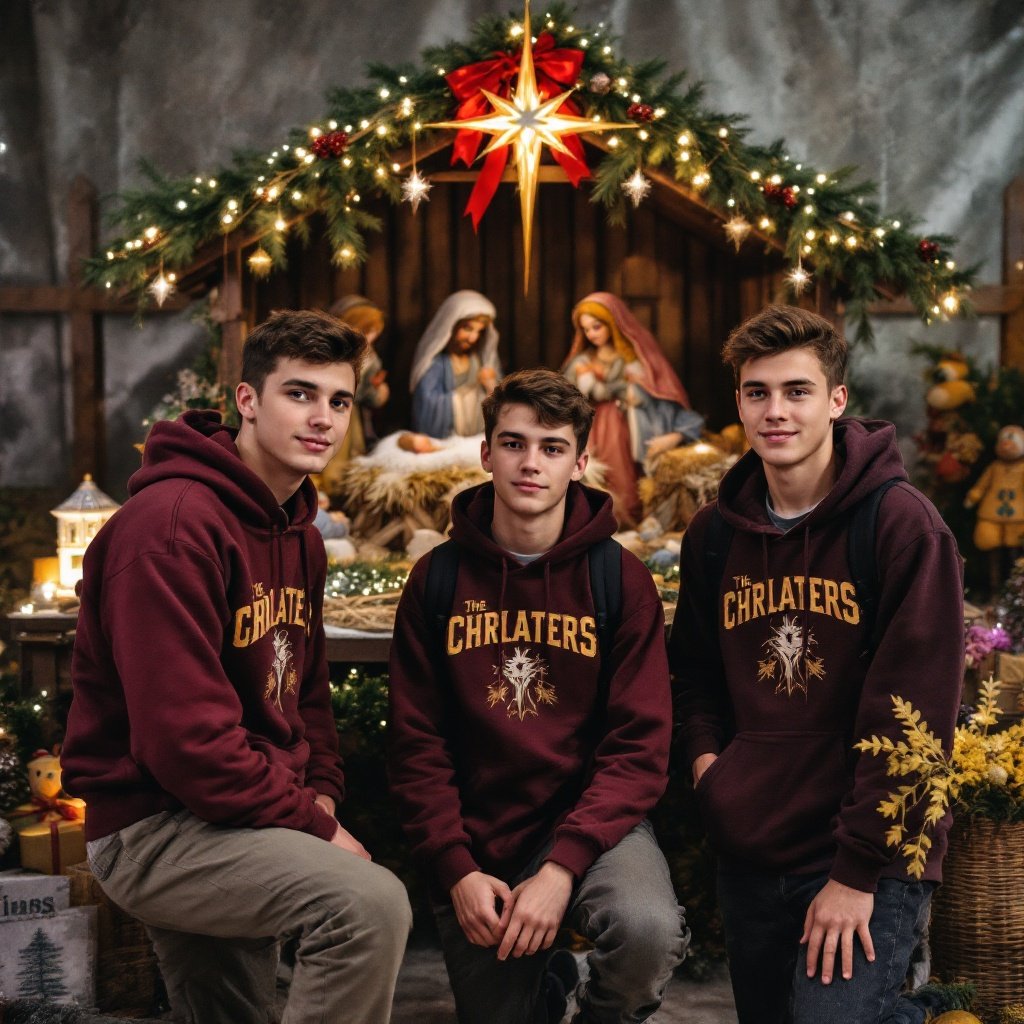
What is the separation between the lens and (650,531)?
5027 mm

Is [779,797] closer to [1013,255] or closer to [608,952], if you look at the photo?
[608,952]

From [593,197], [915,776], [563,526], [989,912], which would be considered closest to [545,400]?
[563,526]

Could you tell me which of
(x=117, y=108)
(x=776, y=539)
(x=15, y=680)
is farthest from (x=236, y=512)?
(x=117, y=108)

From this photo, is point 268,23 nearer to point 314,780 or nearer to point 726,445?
point 726,445

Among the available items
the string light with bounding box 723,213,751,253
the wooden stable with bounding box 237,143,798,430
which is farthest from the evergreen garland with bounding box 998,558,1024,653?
the string light with bounding box 723,213,751,253

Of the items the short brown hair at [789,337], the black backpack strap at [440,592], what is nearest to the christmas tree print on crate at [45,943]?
the black backpack strap at [440,592]

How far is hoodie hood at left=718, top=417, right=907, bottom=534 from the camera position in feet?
8.45

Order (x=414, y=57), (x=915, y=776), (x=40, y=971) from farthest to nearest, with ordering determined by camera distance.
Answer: (x=414, y=57), (x=40, y=971), (x=915, y=776)

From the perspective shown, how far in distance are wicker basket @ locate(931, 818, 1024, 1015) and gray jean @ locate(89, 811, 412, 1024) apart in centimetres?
163

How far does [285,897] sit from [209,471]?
2.88 ft

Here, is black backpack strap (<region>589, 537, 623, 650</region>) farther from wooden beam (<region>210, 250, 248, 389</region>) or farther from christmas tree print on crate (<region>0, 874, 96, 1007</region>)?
wooden beam (<region>210, 250, 248, 389</region>)

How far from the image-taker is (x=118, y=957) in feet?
10.5

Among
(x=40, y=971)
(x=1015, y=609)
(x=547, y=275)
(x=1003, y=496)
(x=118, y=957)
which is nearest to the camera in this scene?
(x=40, y=971)

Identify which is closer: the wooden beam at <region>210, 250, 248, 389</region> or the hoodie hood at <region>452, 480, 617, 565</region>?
the hoodie hood at <region>452, 480, 617, 565</region>
